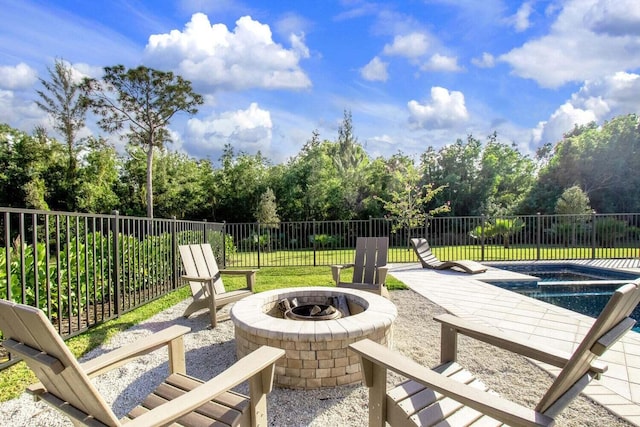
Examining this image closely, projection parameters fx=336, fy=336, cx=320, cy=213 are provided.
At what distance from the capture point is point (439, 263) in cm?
898

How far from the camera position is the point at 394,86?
12.5 meters

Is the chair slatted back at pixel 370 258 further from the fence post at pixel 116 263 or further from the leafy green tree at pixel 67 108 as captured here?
the leafy green tree at pixel 67 108

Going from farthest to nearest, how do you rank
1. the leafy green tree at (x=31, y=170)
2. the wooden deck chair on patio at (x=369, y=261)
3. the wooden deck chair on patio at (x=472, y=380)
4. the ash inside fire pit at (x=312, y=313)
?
1. the leafy green tree at (x=31, y=170)
2. the wooden deck chair on patio at (x=369, y=261)
3. the ash inside fire pit at (x=312, y=313)
4. the wooden deck chair on patio at (x=472, y=380)

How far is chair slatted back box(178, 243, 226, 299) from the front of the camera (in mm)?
4516

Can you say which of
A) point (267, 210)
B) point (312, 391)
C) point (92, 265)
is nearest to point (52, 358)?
point (312, 391)

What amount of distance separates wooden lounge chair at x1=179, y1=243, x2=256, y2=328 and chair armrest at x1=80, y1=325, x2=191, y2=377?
6.28 feet

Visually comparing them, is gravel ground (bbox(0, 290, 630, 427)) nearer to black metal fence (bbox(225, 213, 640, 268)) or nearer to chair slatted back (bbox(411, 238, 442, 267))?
chair slatted back (bbox(411, 238, 442, 267))

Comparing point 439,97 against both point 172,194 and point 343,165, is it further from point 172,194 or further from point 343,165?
point 172,194

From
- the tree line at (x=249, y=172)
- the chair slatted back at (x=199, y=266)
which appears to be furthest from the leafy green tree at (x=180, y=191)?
the chair slatted back at (x=199, y=266)

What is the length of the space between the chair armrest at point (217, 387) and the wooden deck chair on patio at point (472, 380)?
0.51 m

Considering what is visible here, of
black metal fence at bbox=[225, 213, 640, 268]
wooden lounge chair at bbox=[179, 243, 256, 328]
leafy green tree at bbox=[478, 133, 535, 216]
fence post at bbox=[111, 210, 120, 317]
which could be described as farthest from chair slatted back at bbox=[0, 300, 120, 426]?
leafy green tree at bbox=[478, 133, 535, 216]

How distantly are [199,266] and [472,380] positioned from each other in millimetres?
3794

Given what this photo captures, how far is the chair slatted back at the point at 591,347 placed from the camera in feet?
4.47

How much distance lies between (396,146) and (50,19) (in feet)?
65.0
